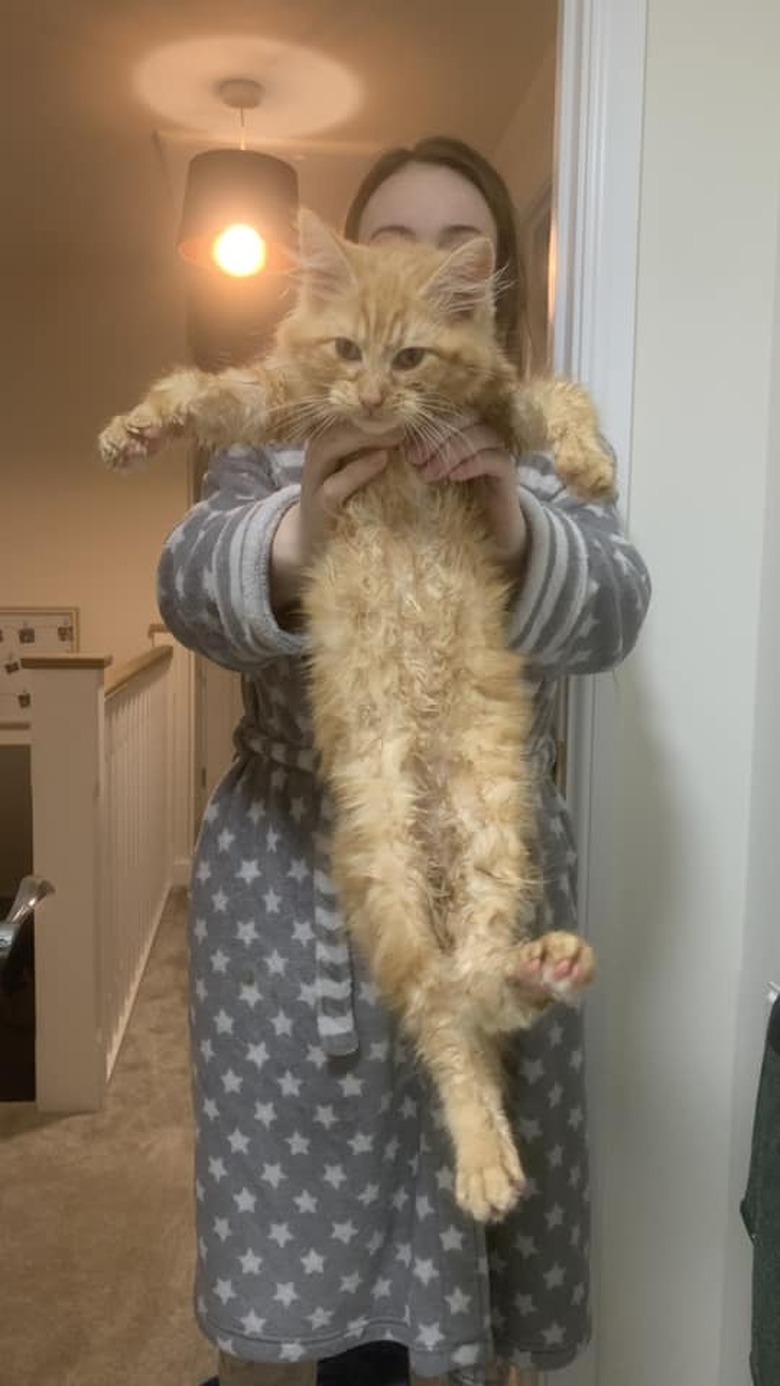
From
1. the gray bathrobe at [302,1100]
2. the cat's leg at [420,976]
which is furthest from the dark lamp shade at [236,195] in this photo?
the cat's leg at [420,976]

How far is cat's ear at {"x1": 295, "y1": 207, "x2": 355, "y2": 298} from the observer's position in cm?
66

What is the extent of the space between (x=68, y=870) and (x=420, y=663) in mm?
1790

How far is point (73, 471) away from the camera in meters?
3.92

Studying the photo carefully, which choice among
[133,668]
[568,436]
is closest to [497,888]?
[568,436]

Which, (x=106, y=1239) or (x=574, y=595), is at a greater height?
(x=574, y=595)

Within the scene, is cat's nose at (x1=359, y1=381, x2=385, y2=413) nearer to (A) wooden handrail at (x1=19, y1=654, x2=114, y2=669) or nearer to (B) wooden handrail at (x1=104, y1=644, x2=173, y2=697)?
(A) wooden handrail at (x1=19, y1=654, x2=114, y2=669)

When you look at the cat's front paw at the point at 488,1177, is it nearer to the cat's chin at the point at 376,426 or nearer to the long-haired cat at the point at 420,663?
the long-haired cat at the point at 420,663

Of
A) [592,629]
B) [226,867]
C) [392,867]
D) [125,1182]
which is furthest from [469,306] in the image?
[125,1182]

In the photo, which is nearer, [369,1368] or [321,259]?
[321,259]

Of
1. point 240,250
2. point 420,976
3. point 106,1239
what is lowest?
point 106,1239

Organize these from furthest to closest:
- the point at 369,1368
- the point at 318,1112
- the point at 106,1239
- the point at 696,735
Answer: the point at 106,1239, the point at 369,1368, the point at 696,735, the point at 318,1112

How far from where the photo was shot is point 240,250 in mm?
2010

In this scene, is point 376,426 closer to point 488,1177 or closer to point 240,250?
point 488,1177

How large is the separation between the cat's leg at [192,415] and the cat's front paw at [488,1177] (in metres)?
0.46
